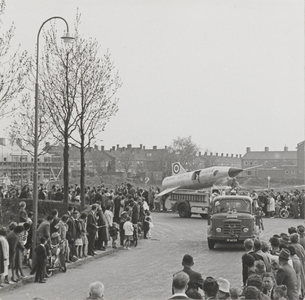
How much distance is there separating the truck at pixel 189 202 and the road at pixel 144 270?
641cm

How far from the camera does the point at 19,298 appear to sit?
10.5m

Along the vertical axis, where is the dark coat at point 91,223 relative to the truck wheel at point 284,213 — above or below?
above

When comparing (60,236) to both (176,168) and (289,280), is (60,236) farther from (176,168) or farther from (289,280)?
(176,168)

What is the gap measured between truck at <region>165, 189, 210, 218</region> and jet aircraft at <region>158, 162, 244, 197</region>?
1.80m

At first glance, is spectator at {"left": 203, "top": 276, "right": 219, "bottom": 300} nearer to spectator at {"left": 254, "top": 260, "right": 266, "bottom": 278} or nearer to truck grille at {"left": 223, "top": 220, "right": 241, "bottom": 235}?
spectator at {"left": 254, "top": 260, "right": 266, "bottom": 278}

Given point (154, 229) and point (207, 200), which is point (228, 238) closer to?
point (154, 229)

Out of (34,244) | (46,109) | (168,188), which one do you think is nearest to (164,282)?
(34,244)

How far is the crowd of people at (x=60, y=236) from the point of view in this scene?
12.1 metres

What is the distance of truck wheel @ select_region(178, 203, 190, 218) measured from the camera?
1174 inches

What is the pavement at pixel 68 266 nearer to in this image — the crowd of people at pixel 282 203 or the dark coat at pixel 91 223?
the dark coat at pixel 91 223

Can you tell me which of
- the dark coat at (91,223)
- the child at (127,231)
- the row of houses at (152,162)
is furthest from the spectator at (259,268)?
the row of houses at (152,162)

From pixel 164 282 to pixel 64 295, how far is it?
2.71m

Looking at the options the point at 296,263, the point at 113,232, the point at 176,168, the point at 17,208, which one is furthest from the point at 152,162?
the point at 296,263

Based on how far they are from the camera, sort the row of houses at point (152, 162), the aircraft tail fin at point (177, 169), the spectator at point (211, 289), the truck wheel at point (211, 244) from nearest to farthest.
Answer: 1. the spectator at point (211, 289)
2. the truck wheel at point (211, 244)
3. the aircraft tail fin at point (177, 169)
4. the row of houses at point (152, 162)
